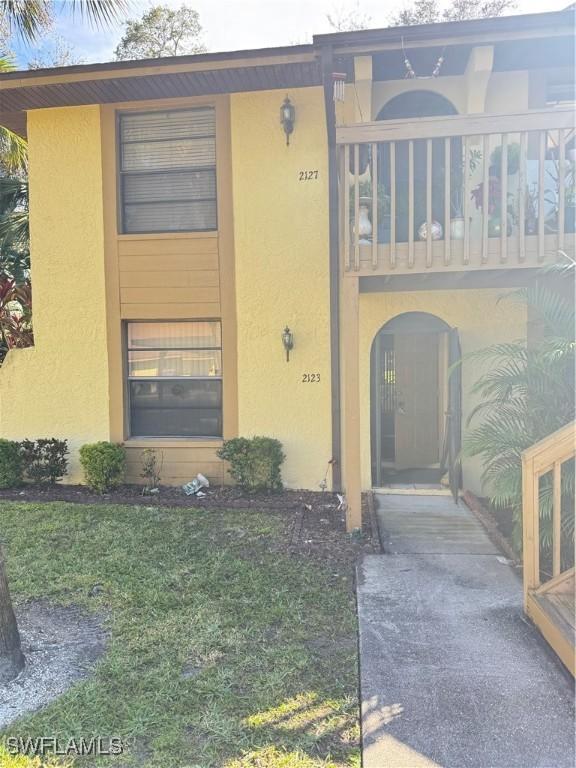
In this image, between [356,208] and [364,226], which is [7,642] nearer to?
[356,208]

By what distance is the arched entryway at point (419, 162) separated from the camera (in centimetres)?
614

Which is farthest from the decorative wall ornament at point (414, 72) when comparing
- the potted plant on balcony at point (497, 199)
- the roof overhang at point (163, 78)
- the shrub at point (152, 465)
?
the shrub at point (152, 465)

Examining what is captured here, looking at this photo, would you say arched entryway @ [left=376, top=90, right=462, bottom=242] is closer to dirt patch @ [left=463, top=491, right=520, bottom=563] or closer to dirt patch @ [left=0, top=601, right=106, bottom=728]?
dirt patch @ [left=463, top=491, right=520, bottom=563]

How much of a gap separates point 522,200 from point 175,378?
5.10 m

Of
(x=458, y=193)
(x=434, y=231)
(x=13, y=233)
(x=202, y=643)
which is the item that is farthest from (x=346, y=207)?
(x=13, y=233)

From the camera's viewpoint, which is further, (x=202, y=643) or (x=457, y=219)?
(x=457, y=219)

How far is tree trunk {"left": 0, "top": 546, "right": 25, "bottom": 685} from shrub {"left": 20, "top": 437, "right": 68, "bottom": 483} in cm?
477

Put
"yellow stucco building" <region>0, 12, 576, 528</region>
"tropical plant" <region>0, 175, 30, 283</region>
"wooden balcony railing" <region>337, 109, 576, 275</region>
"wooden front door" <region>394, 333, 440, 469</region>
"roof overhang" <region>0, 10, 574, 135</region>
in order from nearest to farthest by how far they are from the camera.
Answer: "wooden balcony railing" <region>337, 109, 576, 275</region>, "roof overhang" <region>0, 10, 574, 135</region>, "yellow stucco building" <region>0, 12, 576, 528</region>, "wooden front door" <region>394, 333, 440, 469</region>, "tropical plant" <region>0, 175, 30, 283</region>

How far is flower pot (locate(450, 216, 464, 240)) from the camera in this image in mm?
5426

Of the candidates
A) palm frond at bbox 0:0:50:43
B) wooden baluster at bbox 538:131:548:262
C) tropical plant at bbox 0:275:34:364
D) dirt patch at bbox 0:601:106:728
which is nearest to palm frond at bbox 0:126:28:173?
tropical plant at bbox 0:275:34:364

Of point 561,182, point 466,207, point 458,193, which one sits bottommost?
point 466,207

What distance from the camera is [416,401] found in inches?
329

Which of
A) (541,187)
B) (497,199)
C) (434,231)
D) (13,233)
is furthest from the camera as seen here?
(13,233)

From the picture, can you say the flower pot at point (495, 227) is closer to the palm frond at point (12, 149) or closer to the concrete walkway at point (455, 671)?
the concrete walkway at point (455, 671)
